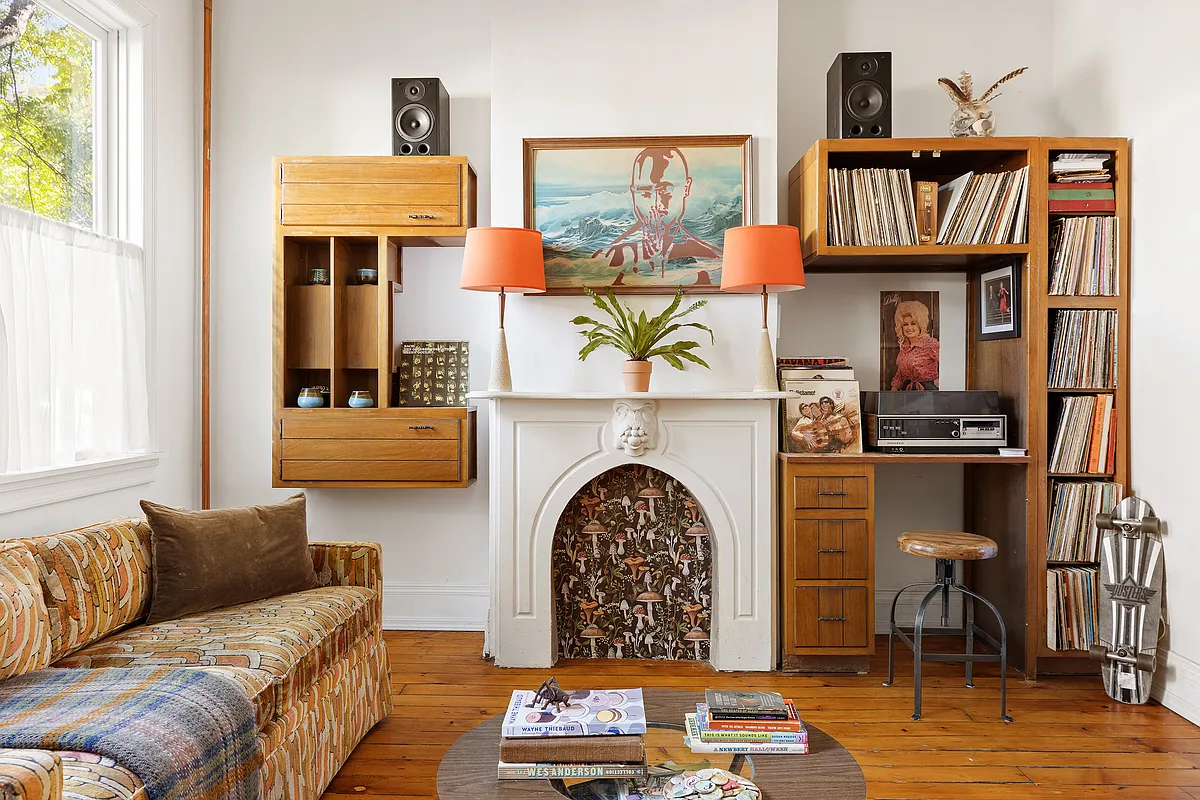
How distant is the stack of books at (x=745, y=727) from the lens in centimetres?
184

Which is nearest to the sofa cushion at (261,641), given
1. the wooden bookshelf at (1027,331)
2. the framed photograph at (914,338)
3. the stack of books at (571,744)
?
the stack of books at (571,744)

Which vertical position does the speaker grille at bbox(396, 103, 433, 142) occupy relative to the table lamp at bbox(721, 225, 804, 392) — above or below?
above

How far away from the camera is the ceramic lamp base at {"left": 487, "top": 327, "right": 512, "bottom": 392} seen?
3344mm

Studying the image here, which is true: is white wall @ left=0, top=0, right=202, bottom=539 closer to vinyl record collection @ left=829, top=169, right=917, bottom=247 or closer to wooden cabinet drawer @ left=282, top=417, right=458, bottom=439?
wooden cabinet drawer @ left=282, top=417, right=458, bottom=439

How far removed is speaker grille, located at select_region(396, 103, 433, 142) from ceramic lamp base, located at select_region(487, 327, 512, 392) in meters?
0.99

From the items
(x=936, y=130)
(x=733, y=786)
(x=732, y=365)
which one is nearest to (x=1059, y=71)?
(x=936, y=130)

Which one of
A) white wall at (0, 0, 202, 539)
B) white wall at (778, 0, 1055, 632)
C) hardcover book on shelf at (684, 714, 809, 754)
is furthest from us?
white wall at (778, 0, 1055, 632)

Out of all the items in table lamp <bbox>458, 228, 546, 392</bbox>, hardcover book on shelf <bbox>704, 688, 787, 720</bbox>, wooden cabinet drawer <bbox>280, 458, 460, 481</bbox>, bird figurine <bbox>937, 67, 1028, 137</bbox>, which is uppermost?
bird figurine <bbox>937, 67, 1028, 137</bbox>

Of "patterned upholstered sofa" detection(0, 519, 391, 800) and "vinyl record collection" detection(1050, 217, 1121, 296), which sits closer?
"patterned upholstered sofa" detection(0, 519, 391, 800)

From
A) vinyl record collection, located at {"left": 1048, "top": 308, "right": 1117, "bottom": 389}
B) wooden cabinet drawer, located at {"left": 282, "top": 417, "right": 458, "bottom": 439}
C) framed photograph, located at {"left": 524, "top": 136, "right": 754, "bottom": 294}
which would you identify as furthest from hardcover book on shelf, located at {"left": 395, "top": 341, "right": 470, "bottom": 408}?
vinyl record collection, located at {"left": 1048, "top": 308, "right": 1117, "bottom": 389}

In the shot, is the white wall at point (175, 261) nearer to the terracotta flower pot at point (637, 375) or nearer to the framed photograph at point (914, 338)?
the terracotta flower pot at point (637, 375)

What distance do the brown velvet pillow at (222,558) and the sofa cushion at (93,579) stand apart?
57mm

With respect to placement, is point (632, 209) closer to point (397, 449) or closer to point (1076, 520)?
point (397, 449)

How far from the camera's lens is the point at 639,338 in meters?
3.34
